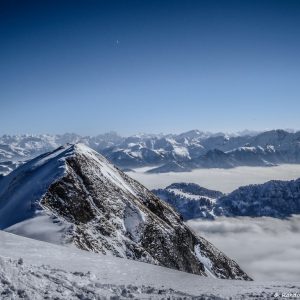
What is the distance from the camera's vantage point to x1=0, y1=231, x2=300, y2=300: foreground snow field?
1769 centimetres

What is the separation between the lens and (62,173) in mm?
57438

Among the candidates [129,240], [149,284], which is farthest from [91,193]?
[149,284]

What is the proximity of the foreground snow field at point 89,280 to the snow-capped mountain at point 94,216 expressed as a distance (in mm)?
15370

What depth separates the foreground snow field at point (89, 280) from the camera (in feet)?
58.0

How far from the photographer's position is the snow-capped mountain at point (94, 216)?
4541cm

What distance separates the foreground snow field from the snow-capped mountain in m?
15.4

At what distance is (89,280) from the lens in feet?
65.8

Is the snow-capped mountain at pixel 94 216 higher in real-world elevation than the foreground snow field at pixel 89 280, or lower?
higher

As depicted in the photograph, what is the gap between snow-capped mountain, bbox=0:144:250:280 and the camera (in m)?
45.4

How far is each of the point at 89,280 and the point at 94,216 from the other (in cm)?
3257

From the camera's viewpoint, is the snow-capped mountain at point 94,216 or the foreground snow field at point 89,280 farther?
the snow-capped mountain at point 94,216

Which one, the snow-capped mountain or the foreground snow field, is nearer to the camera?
the foreground snow field

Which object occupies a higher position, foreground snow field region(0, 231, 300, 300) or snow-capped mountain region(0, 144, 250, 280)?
snow-capped mountain region(0, 144, 250, 280)

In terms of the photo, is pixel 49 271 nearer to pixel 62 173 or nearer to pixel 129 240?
pixel 129 240
